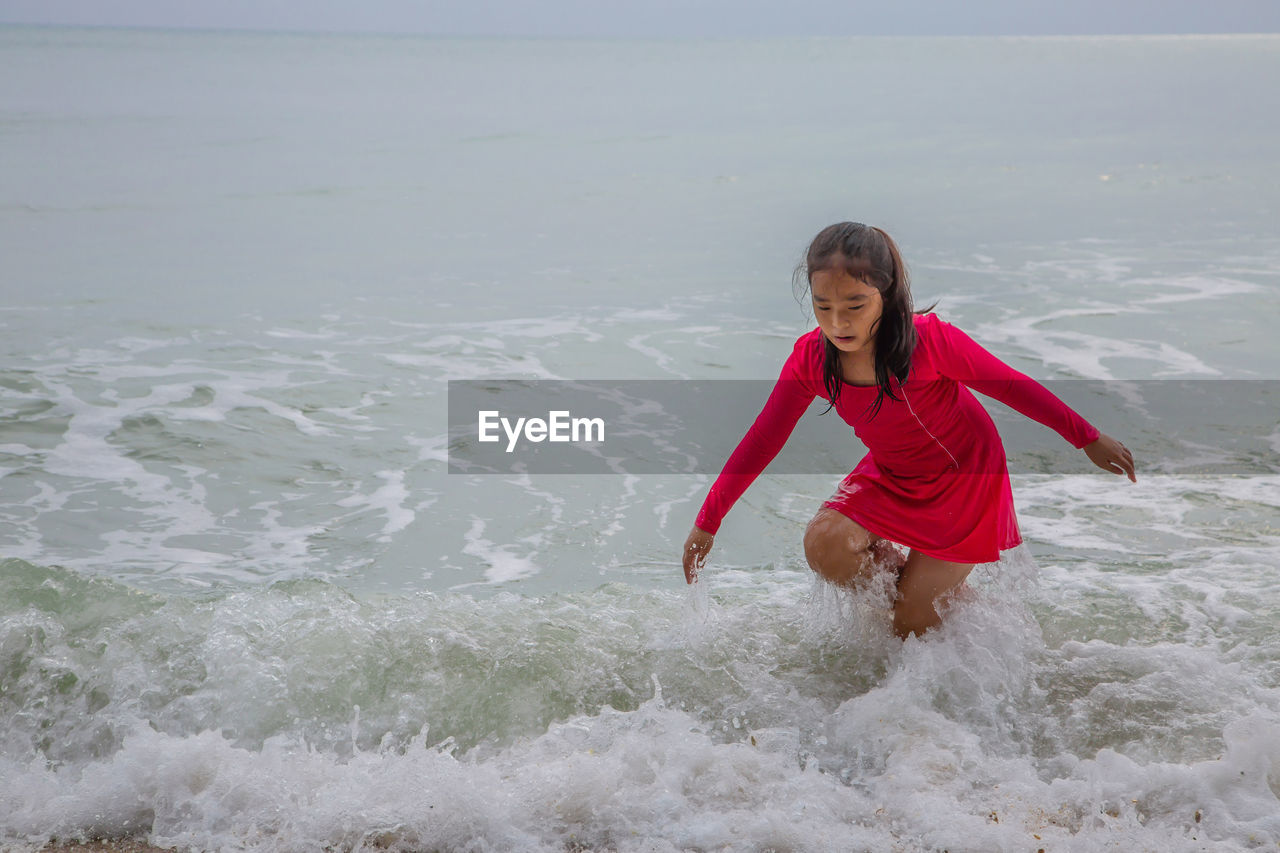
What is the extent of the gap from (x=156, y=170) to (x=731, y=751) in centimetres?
1716

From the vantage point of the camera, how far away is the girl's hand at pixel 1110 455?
3252mm

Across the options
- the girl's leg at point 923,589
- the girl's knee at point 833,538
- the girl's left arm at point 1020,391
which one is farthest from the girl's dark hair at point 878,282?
the girl's leg at point 923,589

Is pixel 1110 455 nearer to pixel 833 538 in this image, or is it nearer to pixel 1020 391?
pixel 1020 391

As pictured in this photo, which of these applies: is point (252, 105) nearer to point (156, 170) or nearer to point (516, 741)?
point (156, 170)

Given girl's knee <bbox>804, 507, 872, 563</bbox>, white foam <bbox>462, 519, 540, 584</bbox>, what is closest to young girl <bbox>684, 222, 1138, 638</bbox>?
girl's knee <bbox>804, 507, 872, 563</bbox>

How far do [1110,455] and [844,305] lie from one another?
946 mm

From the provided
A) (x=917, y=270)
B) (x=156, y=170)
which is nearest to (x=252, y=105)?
(x=156, y=170)

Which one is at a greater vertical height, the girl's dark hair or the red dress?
the girl's dark hair

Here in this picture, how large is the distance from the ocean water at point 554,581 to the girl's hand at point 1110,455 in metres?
0.65

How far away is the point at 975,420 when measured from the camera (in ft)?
11.3

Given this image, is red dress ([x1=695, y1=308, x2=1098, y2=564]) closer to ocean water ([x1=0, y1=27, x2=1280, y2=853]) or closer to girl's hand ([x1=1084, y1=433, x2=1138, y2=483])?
girl's hand ([x1=1084, y1=433, x2=1138, y2=483])

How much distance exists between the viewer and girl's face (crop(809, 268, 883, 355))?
304 centimetres

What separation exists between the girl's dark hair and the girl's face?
0.06 ft

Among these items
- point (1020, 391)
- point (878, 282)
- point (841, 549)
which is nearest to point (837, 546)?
point (841, 549)
